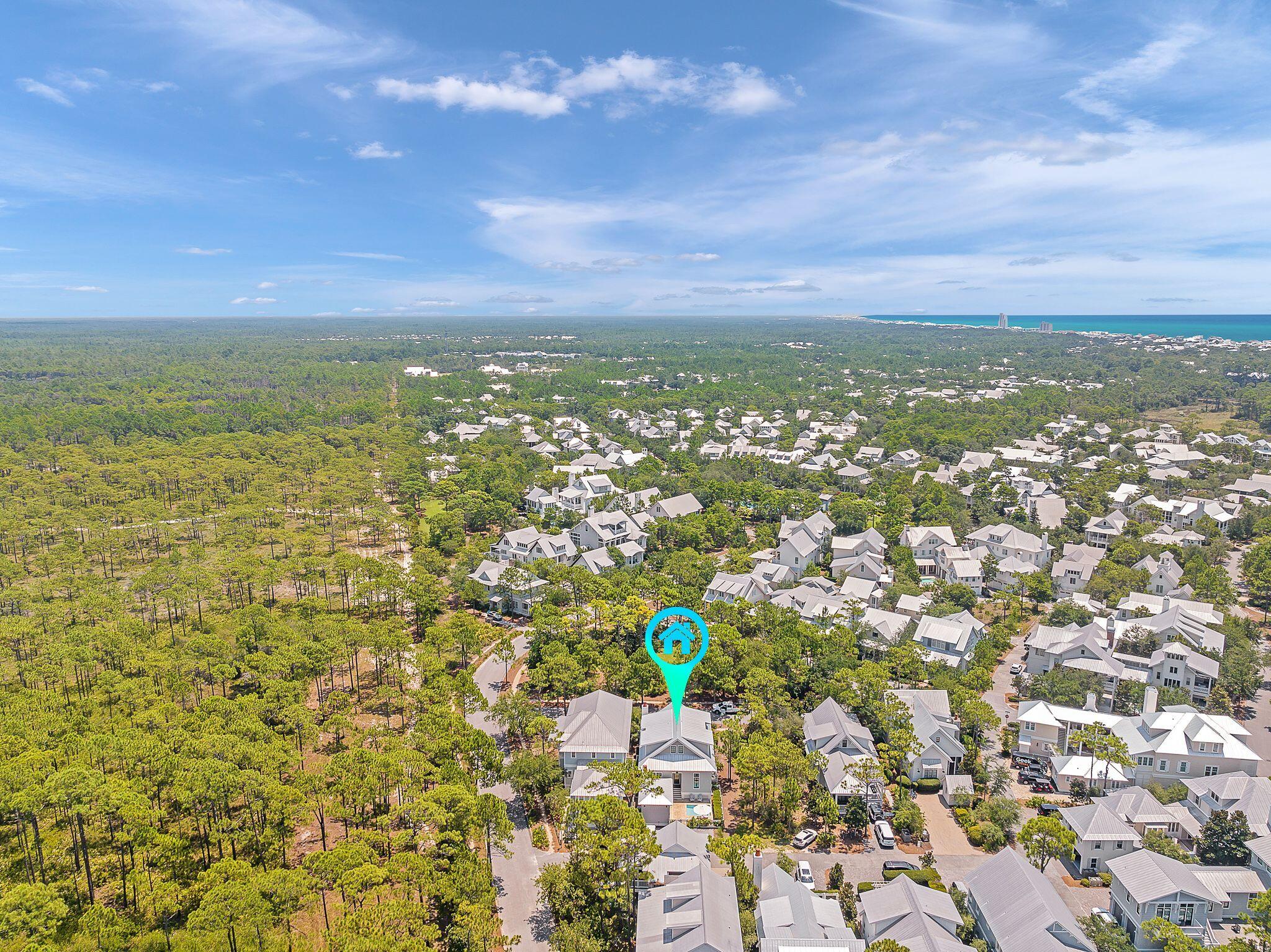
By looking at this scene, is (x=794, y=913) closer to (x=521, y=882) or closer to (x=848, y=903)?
(x=848, y=903)

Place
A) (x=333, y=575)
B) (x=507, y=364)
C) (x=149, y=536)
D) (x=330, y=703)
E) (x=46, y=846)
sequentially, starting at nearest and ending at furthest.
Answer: (x=46, y=846)
(x=330, y=703)
(x=333, y=575)
(x=149, y=536)
(x=507, y=364)

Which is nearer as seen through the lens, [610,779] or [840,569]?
[610,779]

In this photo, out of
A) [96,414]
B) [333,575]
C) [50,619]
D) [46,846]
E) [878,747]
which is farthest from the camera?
[96,414]

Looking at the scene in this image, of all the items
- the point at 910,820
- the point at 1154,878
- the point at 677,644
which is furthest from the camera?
the point at 677,644

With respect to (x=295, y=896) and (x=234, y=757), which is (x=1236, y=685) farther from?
(x=234, y=757)

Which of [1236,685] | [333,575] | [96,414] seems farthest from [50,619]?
[96,414]

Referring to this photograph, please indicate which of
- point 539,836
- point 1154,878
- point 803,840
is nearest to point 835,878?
point 803,840

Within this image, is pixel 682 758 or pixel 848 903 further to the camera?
pixel 682 758
